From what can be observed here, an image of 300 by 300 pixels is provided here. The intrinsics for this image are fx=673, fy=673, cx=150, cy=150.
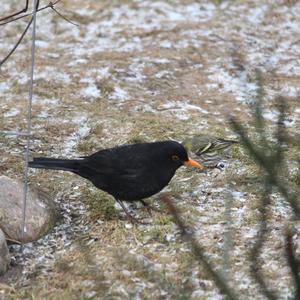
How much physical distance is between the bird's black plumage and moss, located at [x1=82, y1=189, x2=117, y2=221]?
0.66ft

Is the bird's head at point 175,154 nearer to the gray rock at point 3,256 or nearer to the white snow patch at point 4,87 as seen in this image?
the gray rock at point 3,256

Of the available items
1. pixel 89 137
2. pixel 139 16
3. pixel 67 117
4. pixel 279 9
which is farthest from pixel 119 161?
pixel 279 9

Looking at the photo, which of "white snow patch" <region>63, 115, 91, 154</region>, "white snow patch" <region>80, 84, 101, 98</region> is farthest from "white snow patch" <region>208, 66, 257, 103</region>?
"white snow patch" <region>63, 115, 91, 154</region>

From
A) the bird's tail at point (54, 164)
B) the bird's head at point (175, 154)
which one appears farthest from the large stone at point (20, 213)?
the bird's head at point (175, 154)

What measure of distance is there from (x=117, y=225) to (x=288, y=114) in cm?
297

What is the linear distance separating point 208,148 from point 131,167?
4.05ft

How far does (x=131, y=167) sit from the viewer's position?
495 centimetres

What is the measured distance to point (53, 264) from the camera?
4508 millimetres

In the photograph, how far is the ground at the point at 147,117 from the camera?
169 inches

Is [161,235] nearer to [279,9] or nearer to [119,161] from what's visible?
[119,161]

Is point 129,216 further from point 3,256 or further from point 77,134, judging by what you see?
point 77,134

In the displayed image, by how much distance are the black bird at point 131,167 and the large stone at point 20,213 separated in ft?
0.85

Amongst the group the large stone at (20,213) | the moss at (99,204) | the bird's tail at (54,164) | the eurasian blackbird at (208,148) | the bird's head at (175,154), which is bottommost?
the eurasian blackbird at (208,148)

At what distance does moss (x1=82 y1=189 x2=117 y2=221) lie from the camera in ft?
16.8
